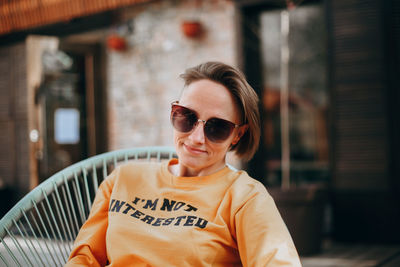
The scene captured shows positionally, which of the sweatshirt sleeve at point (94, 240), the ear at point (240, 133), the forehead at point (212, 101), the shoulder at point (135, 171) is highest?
the forehead at point (212, 101)

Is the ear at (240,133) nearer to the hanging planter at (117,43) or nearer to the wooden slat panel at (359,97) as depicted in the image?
the wooden slat panel at (359,97)

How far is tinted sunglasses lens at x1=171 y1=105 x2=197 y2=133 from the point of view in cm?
160

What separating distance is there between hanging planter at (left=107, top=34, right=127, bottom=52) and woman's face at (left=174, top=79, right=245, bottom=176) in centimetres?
481

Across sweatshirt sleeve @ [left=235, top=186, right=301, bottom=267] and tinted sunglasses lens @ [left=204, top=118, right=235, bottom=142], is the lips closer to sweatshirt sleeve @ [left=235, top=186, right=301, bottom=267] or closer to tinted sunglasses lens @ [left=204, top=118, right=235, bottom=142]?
tinted sunglasses lens @ [left=204, top=118, right=235, bottom=142]

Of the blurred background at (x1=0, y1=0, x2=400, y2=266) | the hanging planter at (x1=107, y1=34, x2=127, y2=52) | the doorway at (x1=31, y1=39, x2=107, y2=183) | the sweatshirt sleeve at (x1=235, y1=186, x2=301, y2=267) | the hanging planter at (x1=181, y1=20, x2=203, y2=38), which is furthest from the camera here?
the doorway at (x1=31, y1=39, x2=107, y2=183)

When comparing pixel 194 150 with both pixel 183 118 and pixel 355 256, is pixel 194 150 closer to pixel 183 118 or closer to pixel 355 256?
pixel 183 118

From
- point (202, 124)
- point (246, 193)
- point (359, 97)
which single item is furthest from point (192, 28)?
point (246, 193)

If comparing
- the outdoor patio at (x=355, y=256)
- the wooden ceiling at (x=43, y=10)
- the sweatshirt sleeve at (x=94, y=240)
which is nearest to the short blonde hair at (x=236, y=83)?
the sweatshirt sleeve at (x=94, y=240)

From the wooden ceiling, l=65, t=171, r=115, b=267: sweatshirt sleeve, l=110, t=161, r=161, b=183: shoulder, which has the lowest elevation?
l=65, t=171, r=115, b=267: sweatshirt sleeve

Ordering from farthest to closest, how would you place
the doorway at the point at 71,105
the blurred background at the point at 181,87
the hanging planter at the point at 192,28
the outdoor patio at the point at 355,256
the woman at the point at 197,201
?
the doorway at the point at 71,105 → the hanging planter at the point at 192,28 → the blurred background at the point at 181,87 → the outdoor patio at the point at 355,256 → the woman at the point at 197,201

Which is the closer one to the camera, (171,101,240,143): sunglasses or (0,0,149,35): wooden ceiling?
(171,101,240,143): sunglasses

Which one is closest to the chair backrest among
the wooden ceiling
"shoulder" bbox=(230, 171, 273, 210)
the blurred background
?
"shoulder" bbox=(230, 171, 273, 210)

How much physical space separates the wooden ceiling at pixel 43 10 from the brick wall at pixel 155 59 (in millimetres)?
319

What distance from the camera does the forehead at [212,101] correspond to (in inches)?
62.2
